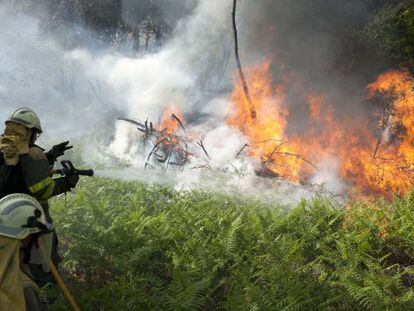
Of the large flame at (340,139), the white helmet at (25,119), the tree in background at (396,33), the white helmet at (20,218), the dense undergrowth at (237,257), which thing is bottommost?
the white helmet at (20,218)

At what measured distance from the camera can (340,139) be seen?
1109 centimetres

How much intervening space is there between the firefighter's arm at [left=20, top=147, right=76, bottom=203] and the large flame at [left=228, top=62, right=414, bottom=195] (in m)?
6.42

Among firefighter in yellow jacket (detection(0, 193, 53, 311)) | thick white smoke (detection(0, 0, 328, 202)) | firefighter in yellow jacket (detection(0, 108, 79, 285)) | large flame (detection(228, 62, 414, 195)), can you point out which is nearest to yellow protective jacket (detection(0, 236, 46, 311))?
firefighter in yellow jacket (detection(0, 193, 53, 311))

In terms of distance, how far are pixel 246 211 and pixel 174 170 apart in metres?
3.51

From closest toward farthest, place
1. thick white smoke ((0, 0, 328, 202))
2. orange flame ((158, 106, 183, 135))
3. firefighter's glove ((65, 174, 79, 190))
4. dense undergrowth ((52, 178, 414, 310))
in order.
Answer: dense undergrowth ((52, 178, 414, 310))
firefighter's glove ((65, 174, 79, 190))
thick white smoke ((0, 0, 328, 202))
orange flame ((158, 106, 183, 135))

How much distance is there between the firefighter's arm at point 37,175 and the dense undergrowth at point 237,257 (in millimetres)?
1179

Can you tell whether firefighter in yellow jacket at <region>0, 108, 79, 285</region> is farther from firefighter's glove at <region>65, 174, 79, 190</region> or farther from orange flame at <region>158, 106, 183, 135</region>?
orange flame at <region>158, 106, 183, 135</region>

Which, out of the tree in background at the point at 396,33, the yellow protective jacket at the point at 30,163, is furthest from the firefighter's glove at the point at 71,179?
the tree in background at the point at 396,33

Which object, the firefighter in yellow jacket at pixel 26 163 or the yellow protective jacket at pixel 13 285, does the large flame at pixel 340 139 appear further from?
the yellow protective jacket at pixel 13 285

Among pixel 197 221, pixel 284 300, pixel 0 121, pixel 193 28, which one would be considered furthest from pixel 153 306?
pixel 0 121

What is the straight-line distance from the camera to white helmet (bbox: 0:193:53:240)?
2.36 metres

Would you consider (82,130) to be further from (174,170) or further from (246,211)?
(246,211)

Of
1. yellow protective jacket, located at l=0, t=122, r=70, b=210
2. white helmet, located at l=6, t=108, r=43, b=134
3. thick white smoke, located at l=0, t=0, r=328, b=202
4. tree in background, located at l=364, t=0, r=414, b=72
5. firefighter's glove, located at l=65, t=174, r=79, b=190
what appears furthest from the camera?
tree in background, located at l=364, t=0, r=414, b=72

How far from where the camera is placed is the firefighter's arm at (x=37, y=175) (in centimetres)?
402
